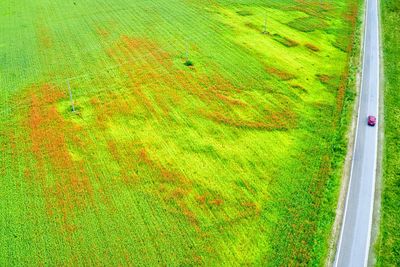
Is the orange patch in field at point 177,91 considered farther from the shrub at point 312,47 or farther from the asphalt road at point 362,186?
the shrub at point 312,47

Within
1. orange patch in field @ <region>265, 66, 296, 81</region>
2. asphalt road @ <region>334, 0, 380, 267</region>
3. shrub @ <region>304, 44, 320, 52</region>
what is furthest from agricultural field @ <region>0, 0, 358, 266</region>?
asphalt road @ <region>334, 0, 380, 267</region>

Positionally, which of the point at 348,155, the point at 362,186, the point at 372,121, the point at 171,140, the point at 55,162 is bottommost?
the point at 362,186

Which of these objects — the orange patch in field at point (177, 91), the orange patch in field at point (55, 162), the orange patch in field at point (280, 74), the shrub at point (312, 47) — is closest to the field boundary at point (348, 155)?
the shrub at point (312, 47)

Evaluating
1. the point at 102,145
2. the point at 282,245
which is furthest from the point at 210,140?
the point at 282,245

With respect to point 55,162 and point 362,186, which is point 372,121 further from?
point 55,162

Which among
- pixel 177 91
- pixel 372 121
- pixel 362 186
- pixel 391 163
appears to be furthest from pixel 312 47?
pixel 362 186

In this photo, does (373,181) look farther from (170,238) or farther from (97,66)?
(97,66)
